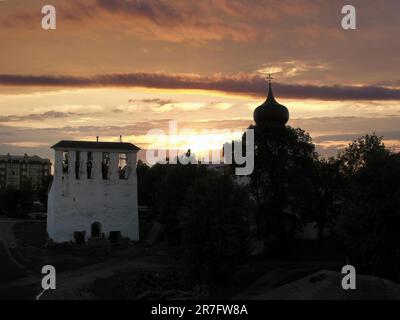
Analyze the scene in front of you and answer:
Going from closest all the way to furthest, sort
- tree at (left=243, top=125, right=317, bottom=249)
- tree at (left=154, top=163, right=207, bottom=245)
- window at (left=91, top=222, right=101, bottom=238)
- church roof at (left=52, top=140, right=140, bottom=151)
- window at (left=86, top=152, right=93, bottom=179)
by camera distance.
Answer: tree at (left=243, top=125, right=317, bottom=249) → tree at (left=154, top=163, right=207, bottom=245) → church roof at (left=52, top=140, right=140, bottom=151) → window at (left=91, top=222, right=101, bottom=238) → window at (left=86, top=152, right=93, bottom=179)

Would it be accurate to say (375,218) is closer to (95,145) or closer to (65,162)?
(95,145)

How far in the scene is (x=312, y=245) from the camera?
4859cm

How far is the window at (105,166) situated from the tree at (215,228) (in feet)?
67.3

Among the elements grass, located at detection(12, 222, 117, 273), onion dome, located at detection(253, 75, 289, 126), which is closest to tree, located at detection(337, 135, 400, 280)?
onion dome, located at detection(253, 75, 289, 126)

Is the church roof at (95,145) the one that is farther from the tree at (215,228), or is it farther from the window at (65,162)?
the tree at (215,228)

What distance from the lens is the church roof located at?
56094 millimetres

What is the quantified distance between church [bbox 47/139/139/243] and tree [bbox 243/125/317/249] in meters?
17.1

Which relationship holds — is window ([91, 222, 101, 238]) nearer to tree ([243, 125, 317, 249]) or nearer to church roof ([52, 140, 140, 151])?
church roof ([52, 140, 140, 151])

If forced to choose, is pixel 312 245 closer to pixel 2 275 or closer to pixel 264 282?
pixel 264 282

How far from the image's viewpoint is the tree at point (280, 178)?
44062mm

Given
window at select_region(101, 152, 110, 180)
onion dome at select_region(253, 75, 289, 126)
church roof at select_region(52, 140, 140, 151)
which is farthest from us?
window at select_region(101, 152, 110, 180)

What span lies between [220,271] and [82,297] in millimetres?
8961

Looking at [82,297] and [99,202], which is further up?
[99,202]
